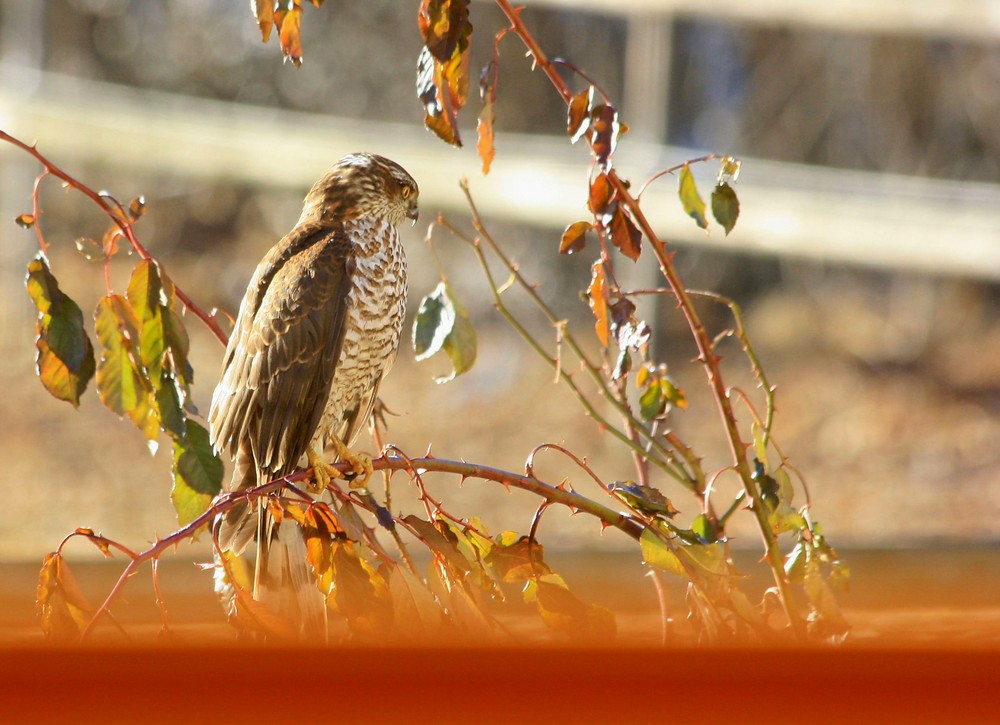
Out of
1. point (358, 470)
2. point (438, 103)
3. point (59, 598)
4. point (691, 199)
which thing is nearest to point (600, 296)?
point (691, 199)

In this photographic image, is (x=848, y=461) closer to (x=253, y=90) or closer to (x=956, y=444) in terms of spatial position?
(x=956, y=444)

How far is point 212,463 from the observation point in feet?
5.69

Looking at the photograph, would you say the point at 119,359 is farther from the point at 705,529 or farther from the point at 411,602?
the point at 705,529

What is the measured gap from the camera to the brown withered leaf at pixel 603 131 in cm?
154

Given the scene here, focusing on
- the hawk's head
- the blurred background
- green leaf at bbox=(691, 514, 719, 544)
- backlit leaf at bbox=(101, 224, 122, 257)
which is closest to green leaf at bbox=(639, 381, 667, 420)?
green leaf at bbox=(691, 514, 719, 544)

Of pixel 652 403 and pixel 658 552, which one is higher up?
pixel 652 403

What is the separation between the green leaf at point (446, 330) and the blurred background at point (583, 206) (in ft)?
11.2

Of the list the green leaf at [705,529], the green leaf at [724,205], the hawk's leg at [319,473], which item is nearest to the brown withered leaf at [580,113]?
the green leaf at [724,205]

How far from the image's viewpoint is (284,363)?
96.3 inches

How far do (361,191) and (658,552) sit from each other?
1.41 meters

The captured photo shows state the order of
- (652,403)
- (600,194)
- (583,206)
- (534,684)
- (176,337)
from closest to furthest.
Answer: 1. (534,684)
2. (600,194)
3. (176,337)
4. (652,403)
5. (583,206)

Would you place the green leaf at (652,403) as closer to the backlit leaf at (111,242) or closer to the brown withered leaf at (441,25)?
the brown withered leaf at (441,25)

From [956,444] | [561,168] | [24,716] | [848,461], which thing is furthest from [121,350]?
[956,444]

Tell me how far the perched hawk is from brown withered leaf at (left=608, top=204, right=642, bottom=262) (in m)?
0.84
